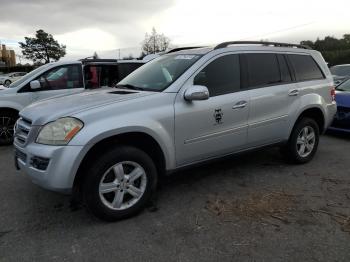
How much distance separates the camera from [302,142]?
546cm

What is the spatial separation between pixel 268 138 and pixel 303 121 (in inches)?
30.5

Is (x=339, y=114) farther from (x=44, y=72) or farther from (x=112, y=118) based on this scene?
(x=44, y=72)

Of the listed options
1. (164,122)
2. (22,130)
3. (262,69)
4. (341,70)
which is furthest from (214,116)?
(341,70)

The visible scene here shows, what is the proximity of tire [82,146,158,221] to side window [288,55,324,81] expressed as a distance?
2731mm

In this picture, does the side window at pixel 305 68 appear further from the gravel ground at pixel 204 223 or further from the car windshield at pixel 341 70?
the car windshield at pixel 341 70

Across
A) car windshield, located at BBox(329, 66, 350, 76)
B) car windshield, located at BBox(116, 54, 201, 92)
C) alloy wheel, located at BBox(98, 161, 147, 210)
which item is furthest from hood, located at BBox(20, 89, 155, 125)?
car windshield, located at BBox(329, 66, 350, 76)

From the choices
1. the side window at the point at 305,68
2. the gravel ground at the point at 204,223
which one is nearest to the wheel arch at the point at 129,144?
the gravel ground at the point at 204,223

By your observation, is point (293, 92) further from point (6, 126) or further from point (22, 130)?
point (6, 126)

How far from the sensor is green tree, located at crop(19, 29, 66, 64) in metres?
73.0

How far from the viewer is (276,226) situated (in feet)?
11.6

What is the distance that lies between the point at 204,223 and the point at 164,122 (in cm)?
108

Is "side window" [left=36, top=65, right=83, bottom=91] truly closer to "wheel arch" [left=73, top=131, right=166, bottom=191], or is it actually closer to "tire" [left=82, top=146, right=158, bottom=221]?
"wheel arch" [left=73, top=131, right=166, bottom=191]

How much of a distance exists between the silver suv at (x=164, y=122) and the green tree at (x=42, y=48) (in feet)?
241

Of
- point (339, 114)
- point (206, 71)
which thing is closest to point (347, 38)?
point (339, 114)
